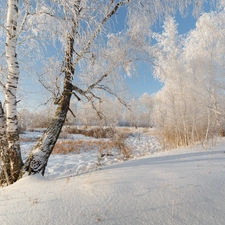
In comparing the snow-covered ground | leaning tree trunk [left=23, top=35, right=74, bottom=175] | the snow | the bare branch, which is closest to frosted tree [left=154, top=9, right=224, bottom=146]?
the snow-covered ground

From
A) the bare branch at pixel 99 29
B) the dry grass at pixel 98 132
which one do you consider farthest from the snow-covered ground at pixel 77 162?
the bare branch at pixel 99 29

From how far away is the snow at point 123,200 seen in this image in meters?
1.33

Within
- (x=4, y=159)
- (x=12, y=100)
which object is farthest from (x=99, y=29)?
(x=4, y=159)

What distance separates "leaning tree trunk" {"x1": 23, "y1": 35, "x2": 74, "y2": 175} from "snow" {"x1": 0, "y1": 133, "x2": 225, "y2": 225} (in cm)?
37

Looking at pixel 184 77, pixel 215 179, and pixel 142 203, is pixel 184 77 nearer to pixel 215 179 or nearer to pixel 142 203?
pixel 215 179

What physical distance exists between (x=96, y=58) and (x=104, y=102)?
1.12m

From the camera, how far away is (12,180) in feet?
8.64

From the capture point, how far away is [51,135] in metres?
2.85

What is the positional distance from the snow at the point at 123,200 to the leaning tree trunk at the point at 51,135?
0.37 metres

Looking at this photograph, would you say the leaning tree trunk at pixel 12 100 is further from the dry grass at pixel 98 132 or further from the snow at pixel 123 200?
the dry grass at pixel 98 132

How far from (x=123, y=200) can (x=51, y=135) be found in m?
1.81

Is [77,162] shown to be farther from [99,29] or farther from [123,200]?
[99,29]

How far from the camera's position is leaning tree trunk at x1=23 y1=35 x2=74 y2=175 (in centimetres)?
264

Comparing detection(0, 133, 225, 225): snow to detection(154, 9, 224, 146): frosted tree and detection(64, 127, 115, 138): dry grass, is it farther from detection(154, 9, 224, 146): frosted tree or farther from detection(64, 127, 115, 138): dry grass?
detection(154, 9, 224, 146): frosted tree
